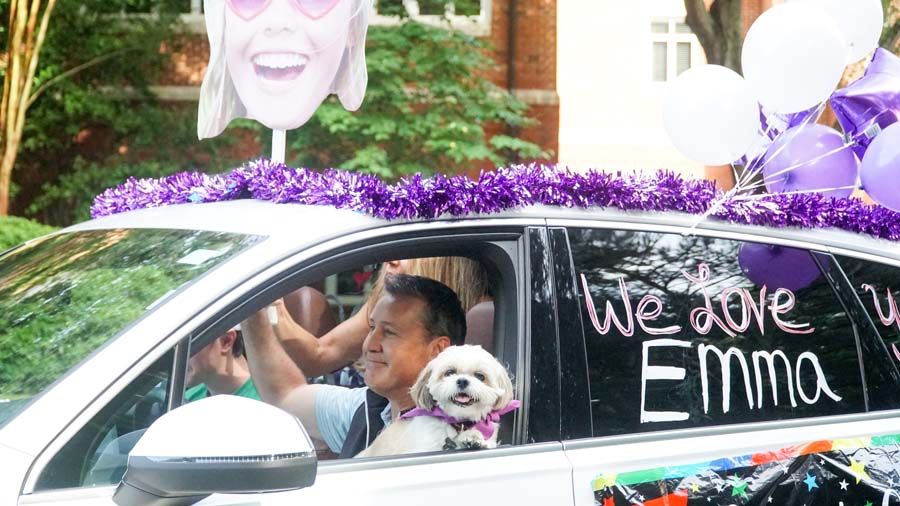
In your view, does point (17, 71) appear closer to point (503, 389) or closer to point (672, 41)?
point (672, 41)

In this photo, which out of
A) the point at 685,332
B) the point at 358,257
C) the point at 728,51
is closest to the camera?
the point at 358,257

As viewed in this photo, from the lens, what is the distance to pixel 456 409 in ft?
7.95

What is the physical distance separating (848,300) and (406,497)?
4.44 ft

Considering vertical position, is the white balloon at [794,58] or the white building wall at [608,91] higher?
the white building wall at [608,91]

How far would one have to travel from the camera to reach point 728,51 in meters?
11.6

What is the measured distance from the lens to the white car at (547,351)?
6.58 ft

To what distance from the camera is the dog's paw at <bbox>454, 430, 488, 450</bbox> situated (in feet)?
7.83

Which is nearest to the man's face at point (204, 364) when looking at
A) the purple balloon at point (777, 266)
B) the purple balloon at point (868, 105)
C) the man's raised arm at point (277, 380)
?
the man's raised arm at point (277, 380)

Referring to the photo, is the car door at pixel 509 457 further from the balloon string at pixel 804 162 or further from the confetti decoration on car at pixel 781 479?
the balloon string at pixel 804 162

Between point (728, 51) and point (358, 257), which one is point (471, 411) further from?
point (728, 51)

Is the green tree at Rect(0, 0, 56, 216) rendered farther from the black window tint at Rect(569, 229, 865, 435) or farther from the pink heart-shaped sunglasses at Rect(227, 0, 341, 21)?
the black window tint at Rect(569, 229, 865, 435)

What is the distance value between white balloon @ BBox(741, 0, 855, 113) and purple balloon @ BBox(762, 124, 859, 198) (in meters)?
0.14

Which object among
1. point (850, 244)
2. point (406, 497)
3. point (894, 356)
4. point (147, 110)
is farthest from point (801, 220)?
point (147, 110)

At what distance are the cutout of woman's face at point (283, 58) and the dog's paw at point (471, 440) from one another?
1.95 m
